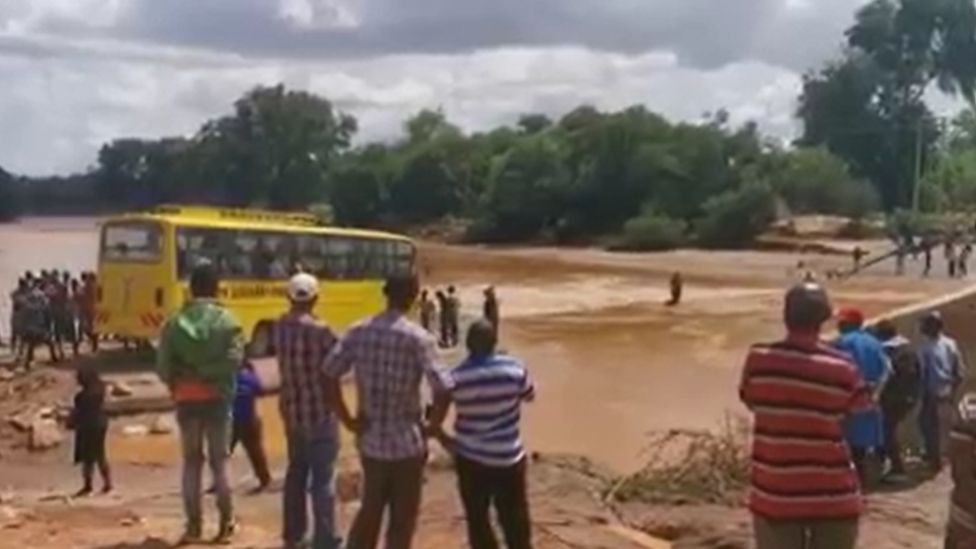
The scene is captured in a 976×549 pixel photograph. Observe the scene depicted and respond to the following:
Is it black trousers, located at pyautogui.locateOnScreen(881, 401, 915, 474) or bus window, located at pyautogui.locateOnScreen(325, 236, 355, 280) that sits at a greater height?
bus window, located at pyautogui.locateOnScreen(325, 236, 355, 280)

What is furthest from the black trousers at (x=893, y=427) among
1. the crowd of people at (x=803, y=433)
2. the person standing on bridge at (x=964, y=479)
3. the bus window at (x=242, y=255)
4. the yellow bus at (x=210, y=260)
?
the bus window at (x=242, y=255)

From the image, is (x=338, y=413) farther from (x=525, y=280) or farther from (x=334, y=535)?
(x=525, y=280)

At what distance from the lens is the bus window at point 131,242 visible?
27.0m

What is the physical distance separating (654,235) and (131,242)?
59261mm

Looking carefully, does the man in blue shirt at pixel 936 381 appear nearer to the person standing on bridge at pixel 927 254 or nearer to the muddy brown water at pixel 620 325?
the muddy brown water at pixel 620 325

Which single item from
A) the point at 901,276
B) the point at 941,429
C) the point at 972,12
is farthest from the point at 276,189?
the point at 941,429

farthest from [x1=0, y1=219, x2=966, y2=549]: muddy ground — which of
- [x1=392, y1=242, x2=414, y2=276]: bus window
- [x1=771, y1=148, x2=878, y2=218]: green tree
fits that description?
[x1=771, y1=148, x2=878, y2=218]: green tree

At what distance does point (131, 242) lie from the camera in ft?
90.3

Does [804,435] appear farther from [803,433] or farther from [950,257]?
[950,257]

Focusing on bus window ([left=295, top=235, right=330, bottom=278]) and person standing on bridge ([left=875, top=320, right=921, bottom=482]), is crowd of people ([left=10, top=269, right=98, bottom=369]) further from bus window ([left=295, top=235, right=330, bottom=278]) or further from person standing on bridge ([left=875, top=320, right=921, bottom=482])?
person standing on bridge ([left=875, top=320, right=921, bottom=482])

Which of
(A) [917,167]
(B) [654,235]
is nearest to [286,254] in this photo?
(B) [654,235]

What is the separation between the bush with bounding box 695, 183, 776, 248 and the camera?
83.0 meters

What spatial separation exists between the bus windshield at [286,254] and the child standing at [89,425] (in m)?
11.1

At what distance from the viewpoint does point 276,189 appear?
124625 millimetres
